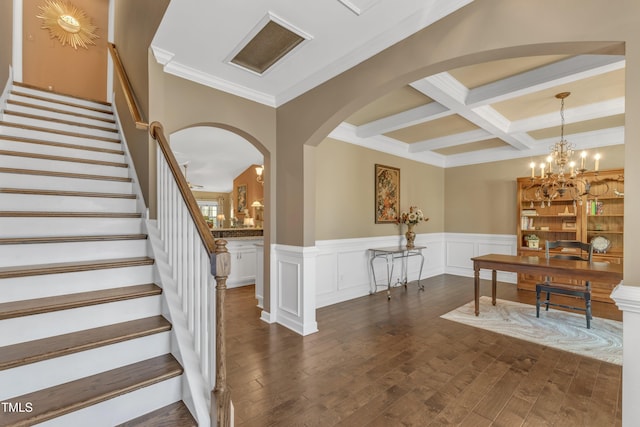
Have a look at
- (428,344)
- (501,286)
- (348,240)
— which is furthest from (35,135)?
(501,286)

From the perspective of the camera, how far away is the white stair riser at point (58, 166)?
250cm

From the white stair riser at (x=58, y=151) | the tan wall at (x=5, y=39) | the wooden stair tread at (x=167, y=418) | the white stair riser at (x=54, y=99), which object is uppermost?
the tan wall at (x=5, y=39)

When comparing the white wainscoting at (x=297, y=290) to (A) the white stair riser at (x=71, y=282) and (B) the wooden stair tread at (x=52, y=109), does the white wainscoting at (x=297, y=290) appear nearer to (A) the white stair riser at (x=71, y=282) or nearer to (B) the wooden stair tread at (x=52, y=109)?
(A) the white stair riser at (x=71, y=282)

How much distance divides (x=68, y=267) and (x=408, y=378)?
8.42 feet

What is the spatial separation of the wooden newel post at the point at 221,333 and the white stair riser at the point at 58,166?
225 centimetres

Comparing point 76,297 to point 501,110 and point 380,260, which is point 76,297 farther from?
point 501,110

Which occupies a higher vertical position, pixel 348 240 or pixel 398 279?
pixel 348 240

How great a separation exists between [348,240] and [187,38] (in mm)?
3340

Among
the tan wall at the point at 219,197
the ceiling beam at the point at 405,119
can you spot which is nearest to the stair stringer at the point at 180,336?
the ceiling beam at the point at 405,119

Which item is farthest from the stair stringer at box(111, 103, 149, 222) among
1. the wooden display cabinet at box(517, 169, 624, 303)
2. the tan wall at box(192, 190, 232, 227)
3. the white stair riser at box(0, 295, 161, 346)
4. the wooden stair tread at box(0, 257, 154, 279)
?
the tan wall at box(192, 190, 232, 227)

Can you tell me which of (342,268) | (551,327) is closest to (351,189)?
(342,268)

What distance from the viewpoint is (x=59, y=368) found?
4.83 feet

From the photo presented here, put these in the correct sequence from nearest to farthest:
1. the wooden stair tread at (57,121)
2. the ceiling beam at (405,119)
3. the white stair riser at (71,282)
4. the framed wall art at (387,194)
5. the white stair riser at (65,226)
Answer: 1. the white stair riser at (71,282)
2. the white stair riser at (65,226)
3. the wooden stair tread at (57,121)
4. the ceiling beam at (405,119)
5. the framed wall art at (387,194)

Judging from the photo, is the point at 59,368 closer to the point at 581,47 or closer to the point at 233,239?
the point at 581,47
